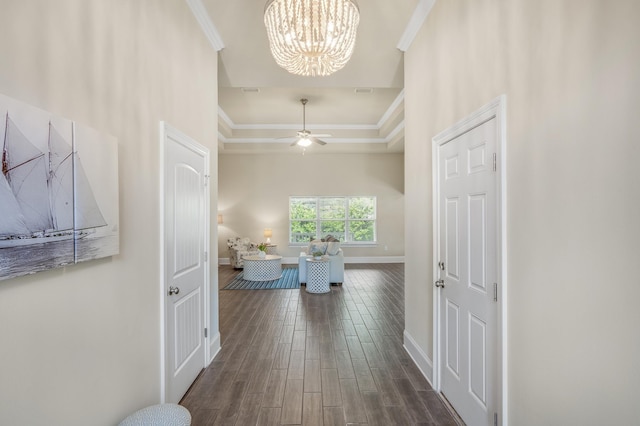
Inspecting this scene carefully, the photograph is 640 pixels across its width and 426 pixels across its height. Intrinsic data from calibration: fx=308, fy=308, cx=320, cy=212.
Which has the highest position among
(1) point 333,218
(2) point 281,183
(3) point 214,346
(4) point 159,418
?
(2) point 281,183

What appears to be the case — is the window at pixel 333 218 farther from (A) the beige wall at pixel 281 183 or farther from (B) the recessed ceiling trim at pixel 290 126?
(B) the recessed ceiling trim at pixel 290 126

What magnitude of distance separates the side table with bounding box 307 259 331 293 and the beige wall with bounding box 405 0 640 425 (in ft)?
Result: 14.1

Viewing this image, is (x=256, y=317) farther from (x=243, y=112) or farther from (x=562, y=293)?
(x=243, y=112)

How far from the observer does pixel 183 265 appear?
2.63m

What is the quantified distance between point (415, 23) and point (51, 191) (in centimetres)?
329

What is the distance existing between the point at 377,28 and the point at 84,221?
325 cm

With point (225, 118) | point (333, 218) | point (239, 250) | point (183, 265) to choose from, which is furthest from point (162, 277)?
point (333, 218)

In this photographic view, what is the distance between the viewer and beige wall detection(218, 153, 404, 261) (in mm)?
8930

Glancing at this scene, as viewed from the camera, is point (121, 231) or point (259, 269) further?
point (259, 269)

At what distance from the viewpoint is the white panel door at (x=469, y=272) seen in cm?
190

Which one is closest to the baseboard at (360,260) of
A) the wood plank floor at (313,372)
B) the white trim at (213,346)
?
the wood plank floor at (313,372)

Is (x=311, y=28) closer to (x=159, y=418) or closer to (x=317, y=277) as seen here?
(x=159, y=418)

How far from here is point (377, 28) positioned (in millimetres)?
3309

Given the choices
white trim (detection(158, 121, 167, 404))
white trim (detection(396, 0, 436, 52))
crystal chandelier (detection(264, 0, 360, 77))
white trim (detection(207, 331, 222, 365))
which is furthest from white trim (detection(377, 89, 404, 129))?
white trim (detection(207, 331, 222, 365))
